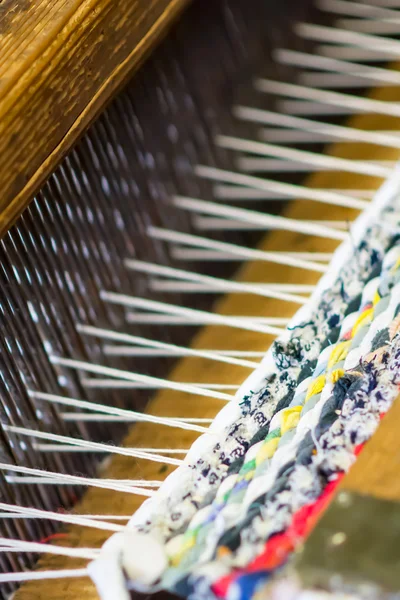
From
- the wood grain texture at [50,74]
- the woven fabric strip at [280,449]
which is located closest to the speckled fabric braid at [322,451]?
the woven fabric strip at [280,449]

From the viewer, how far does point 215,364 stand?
1.38 metres

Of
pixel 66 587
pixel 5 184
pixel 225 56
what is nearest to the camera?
pixel 5 184

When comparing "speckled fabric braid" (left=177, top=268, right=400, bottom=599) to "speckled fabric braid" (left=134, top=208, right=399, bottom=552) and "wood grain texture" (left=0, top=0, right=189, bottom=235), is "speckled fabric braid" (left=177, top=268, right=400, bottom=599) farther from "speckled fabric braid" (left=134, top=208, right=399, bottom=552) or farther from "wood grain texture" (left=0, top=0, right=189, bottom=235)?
"wood grain texture" (left=0, top=0, right=189, bottom=235)

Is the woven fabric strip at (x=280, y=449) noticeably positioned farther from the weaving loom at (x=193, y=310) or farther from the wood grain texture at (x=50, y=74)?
the wood grain texture at (x=50, y=74)

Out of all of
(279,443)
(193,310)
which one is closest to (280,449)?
(279,443)

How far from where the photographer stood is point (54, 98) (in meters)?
0.96

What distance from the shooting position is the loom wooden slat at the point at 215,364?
1.11 metres

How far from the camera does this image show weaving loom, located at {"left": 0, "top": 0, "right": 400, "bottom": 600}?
0.76 m

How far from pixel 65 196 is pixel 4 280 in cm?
19

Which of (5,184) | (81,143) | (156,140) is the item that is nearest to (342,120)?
(156,140)

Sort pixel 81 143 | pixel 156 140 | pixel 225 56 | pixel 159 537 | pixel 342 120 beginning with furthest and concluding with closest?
pixel 342 120 < pixel 225 56 < pixel 156 140 < pixel 81 143 < pixel 159 537

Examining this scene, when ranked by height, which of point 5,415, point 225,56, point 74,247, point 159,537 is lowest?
point 159,537

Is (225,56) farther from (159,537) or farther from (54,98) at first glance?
(159,537)

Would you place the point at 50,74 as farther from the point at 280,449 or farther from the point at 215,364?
the point at 215,364
